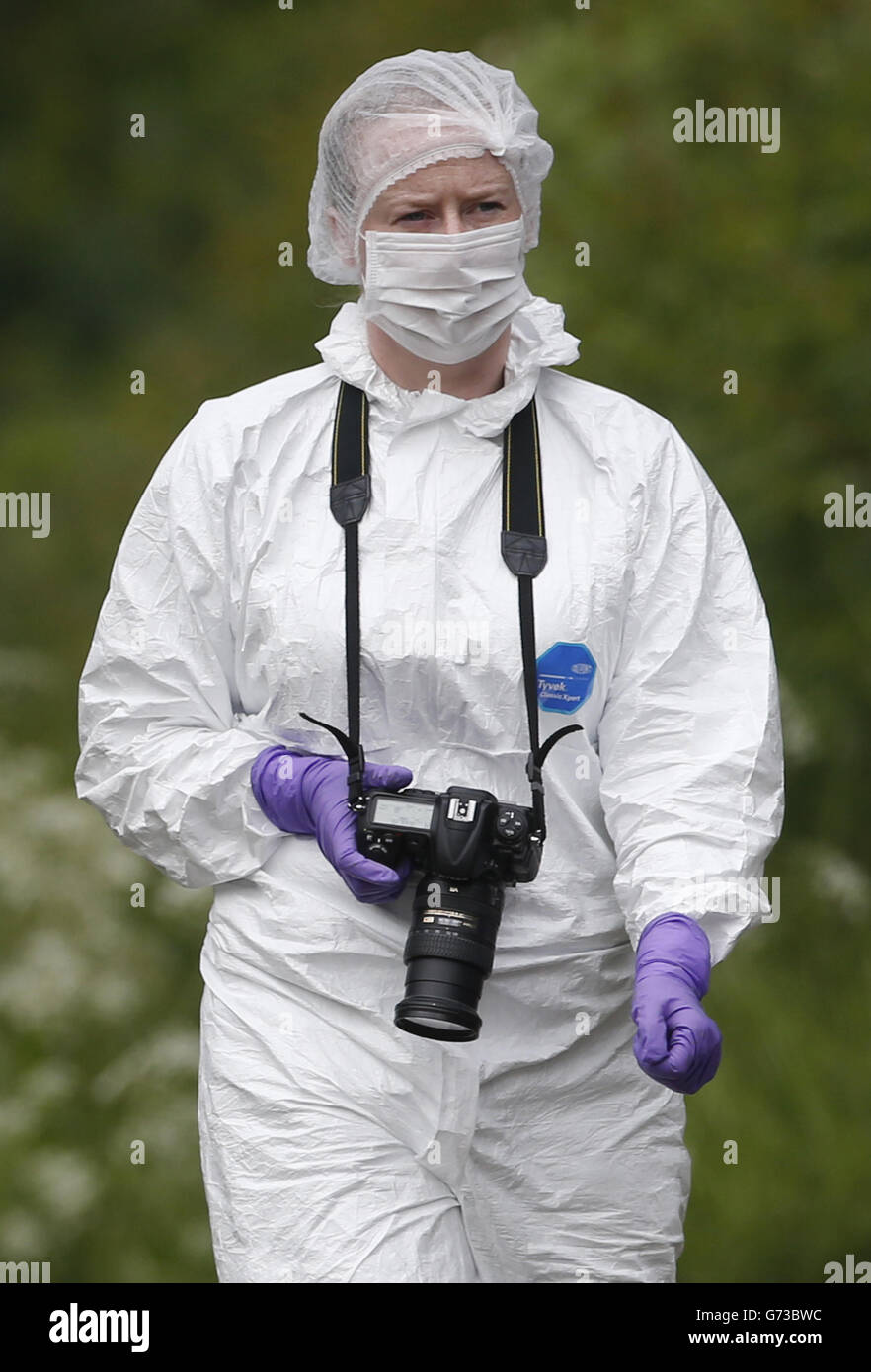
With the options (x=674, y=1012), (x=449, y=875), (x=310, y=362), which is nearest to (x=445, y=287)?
(x=449, y=875)

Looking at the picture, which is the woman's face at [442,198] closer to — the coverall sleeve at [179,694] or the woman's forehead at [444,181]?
the woman's forehead at [444,181]

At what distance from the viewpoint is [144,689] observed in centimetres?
262

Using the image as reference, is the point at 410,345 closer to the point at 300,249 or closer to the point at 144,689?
the point at 144,689

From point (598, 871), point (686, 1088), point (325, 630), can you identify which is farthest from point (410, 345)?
point (686, 1088)

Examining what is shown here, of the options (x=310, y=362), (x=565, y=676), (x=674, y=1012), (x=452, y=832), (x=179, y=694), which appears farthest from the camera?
(x=310, y=362)

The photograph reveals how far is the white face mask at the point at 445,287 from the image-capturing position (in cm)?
253

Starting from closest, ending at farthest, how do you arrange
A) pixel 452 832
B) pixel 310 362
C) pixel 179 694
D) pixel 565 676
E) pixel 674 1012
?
pixel 674 1012 < pixel 452 832 < pixel 565 676 < pixel 179 694 < pixel 310 362

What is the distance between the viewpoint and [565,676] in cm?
249

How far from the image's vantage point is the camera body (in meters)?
2.35

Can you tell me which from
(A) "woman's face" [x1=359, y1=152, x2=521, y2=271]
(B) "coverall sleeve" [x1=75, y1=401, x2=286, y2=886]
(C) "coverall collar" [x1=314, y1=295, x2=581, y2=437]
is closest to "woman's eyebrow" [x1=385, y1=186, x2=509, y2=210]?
(A) "woman's face" [x1=359, y1=152, x2=521, y2=271]

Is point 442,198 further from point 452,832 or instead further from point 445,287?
point 452,832

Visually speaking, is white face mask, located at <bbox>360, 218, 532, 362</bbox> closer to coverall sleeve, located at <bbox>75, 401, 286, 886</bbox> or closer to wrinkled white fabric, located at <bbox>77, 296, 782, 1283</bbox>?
wrinkled white fabric, located at <bbox>77, 296, 782, 1283</bbox>

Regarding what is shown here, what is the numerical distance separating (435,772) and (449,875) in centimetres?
18

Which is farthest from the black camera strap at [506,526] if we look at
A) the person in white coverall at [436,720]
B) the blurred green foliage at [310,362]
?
the blurred green foliage at [310,362]
